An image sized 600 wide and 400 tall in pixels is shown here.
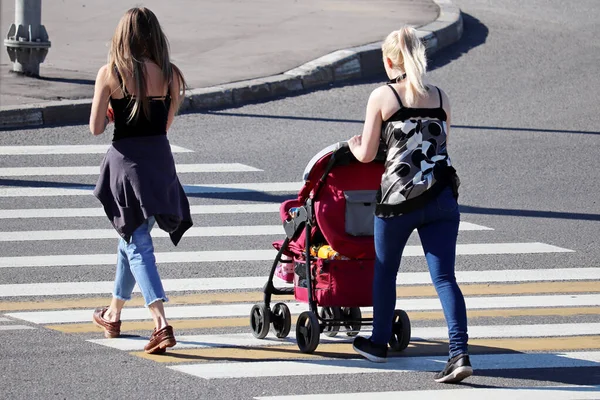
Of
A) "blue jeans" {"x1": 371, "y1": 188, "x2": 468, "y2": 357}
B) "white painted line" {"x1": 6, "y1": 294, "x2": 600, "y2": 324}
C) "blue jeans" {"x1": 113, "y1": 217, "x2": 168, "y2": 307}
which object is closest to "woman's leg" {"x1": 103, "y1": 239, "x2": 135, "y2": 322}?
"blue jeans" {"x1": 113, "y1": 217, "x2": 168, "y2": 307}

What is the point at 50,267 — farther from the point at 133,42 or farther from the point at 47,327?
the point at 133,42

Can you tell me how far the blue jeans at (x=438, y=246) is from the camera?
6.11m

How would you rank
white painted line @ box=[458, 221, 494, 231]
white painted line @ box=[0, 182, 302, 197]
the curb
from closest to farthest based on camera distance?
white painted line @ box=[458, 221, 494, 231] → white painted line @ box=[0, 182, 302, 197] → the curb

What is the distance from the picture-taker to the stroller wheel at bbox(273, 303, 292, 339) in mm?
6871

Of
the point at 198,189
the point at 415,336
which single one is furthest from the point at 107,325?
the point at 198,189

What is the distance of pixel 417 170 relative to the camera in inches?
241

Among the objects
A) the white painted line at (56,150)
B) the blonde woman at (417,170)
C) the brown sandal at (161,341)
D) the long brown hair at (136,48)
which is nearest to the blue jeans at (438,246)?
the blonde woman at (417,170)

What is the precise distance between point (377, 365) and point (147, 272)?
1.31 meters

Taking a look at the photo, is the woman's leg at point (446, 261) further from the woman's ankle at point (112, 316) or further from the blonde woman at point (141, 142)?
the woman's ankle at point (112, 316)

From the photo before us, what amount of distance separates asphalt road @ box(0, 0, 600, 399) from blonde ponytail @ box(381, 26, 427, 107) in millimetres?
1437

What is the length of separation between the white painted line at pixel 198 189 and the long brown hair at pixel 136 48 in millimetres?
4308

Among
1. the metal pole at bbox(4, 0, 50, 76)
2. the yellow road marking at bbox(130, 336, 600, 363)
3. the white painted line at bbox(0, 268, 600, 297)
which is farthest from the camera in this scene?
the metal pole at bbox(4, 0, 50, 76)

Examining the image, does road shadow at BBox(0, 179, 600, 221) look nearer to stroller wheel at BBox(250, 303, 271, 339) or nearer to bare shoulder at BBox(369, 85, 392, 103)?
stroller wheel at BBox(250, 303, 271, 339)

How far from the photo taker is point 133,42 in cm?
639
